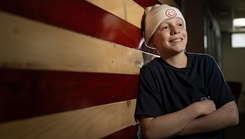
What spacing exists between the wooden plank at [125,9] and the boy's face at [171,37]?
193 mm

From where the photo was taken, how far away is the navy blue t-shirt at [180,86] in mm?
1585

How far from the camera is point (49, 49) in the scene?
2.97 ft

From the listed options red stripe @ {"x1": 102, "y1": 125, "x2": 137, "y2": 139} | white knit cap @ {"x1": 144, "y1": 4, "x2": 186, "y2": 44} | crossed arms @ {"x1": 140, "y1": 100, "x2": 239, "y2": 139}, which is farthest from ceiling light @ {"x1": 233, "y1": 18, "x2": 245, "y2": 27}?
red stripe @ {"x1": 102, "y1": 125, "x2": 137, "y2": 139}

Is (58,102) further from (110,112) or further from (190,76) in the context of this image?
(190,76)

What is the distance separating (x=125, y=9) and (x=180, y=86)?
2.12 feet

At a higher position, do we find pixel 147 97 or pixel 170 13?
pixel 170 13

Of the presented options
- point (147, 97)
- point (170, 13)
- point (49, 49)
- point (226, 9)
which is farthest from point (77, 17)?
point (226, 9)

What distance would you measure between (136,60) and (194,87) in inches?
17.8

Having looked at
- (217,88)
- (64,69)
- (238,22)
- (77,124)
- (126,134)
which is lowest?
(126,134)

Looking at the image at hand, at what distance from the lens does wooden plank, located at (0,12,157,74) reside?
0.75 meters

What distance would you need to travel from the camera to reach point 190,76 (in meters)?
1.65

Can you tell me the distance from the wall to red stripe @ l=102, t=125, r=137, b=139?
897 centimetres

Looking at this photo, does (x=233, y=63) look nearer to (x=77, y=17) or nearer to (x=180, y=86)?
(x=180, y=86)

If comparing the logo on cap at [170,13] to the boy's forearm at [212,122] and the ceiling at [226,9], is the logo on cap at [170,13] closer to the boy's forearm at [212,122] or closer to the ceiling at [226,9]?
the boy's forearm at [212,122]
